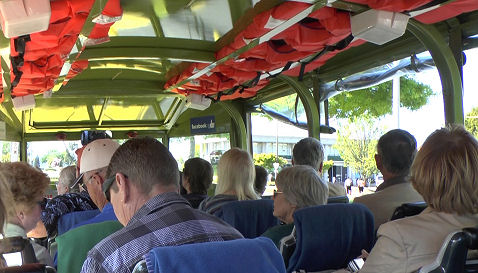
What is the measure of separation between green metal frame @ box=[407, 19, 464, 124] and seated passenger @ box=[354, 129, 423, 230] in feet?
3.19

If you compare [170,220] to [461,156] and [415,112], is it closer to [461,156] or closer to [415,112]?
[461,156]

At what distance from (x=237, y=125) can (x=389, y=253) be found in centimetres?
649

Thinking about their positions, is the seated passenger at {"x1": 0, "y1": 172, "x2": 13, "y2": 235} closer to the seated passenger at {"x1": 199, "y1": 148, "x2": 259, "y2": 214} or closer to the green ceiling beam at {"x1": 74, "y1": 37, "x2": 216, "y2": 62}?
the seated passenger at {"x1": 199, "y1": 148, "x2": 259, "y2": 214}

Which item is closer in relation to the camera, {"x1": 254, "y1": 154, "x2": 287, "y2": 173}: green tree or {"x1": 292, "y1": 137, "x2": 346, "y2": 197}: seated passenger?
{"x1": 292, "y1": 137, "x2": 346, "y2": 197}: seated passenger

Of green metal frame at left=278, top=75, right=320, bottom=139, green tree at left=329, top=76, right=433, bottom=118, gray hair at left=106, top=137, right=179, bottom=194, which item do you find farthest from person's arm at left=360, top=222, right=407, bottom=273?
green metal frame at left=278, top=75, right=320, bottom=139

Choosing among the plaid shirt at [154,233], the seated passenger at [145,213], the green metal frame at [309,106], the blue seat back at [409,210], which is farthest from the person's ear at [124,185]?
the green metal frame at [309,106]

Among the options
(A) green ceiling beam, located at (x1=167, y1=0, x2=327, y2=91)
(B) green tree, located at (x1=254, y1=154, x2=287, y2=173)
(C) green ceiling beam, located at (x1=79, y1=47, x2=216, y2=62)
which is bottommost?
(B) green tree, located at (x1=254, y1=154, x2=287, y2=173)

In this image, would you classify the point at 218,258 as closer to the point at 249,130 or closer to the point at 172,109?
the point at 249,130

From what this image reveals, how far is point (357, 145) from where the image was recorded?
26.0 ft

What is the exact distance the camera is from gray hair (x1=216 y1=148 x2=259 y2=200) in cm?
401

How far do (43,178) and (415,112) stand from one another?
13.3 feet

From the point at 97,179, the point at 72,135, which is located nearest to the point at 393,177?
the point at 97,179

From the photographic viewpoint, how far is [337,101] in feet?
22.7

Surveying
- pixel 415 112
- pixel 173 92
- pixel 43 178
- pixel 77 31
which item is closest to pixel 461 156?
pixel 43 178
